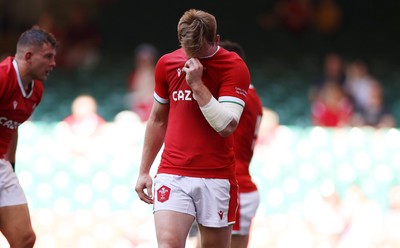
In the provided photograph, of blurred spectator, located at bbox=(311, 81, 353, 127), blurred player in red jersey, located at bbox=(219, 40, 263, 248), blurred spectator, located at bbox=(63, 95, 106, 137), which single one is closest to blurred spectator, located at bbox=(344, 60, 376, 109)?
blurred spectator, located at bbox=(311, 81, 353, 127)

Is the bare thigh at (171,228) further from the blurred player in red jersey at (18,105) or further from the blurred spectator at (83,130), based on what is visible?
the blurred spectator at (83,130)

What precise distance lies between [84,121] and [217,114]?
7.52 m

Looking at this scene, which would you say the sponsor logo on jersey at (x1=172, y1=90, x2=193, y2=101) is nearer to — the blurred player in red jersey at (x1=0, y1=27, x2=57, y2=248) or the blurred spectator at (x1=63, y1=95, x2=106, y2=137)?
the blurred player in red jersey at (x1=0, y1=27, x2=57, y2=248)

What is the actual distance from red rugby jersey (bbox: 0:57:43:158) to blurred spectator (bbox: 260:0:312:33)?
Result: 13547 mm

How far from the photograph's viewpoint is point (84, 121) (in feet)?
42.6

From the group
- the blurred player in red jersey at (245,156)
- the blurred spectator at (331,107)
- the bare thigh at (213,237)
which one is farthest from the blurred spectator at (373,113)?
the bare thigh at (213,237)

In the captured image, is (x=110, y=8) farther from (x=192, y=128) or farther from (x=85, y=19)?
(x=192, y=128)

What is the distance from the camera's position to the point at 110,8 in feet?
69.2

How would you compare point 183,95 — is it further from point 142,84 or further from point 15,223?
point 142,84


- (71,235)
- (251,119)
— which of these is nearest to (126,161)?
(71,235)

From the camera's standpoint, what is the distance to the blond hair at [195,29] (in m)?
5.61

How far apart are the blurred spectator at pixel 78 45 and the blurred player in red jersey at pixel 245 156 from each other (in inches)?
443

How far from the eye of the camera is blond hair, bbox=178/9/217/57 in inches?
221

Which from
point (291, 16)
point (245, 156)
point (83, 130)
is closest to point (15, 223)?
point (245, 156)
